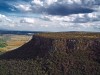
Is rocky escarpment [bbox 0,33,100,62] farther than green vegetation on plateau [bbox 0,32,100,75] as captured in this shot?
Yes

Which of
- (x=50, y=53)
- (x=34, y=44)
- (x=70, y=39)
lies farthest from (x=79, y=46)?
(x=34, y=44)

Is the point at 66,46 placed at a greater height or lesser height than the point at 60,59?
greater

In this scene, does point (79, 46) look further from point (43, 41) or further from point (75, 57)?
point (43, 41)

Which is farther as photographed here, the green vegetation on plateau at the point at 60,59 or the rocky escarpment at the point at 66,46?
the rocky escarpment at the point at 66,46

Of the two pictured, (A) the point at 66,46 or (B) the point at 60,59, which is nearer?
(B) the point at 60,59

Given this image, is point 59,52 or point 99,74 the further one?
point 59,52

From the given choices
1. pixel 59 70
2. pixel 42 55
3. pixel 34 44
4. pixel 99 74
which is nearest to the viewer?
pixel 99 74

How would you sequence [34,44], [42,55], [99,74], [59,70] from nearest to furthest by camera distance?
[99,74] → [59,70] → [42,55] → [34,44]

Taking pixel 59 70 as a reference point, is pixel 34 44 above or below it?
above
